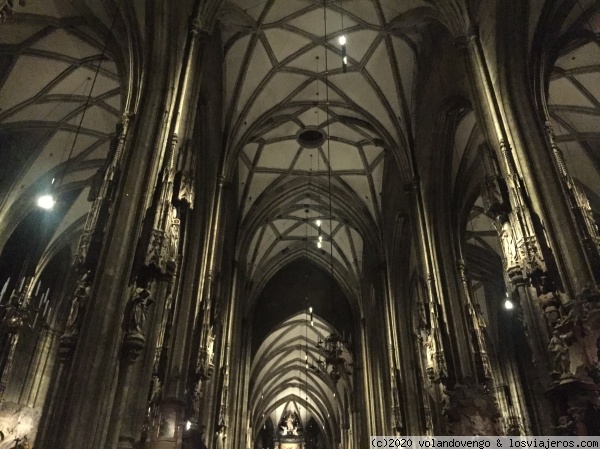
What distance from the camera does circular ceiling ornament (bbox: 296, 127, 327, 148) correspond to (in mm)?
19453

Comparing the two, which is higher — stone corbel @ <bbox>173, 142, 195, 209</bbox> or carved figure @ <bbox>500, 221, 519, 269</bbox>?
stone corbel @ <bbox>173, 142, 195, 209</bbox>

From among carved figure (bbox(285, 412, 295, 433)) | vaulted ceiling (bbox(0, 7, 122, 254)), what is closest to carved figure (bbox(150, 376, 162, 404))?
vaulted ceiling (bbox(0, 7, 122, 254))

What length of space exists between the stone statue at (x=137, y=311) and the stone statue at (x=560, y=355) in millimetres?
5664

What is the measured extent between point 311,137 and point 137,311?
13653 millimetres

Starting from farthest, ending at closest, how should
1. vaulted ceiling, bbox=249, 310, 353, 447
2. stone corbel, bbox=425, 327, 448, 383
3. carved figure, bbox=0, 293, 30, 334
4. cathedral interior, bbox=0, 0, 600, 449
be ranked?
1. vaulted ceiling, bbox=249, 310, 353, 447
2. stone corbel, bbox=425, 327, 448, 383
3. carved figure, bbox=0, 293, 30, 334
4. cathedral interior, bbox=0, 0, 600, 449

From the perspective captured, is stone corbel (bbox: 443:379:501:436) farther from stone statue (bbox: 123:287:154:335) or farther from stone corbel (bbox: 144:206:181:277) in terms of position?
stone statue (bbox: 123:287:154:335)

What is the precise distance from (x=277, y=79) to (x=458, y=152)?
6.29 metres

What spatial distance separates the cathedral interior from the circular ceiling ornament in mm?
131

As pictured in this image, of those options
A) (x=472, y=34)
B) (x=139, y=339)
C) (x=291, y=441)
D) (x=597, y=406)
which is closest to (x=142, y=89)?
(x=139, y=339)

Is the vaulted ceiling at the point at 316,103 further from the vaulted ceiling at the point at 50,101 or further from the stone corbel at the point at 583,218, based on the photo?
the stone corbel at the point at 583,218

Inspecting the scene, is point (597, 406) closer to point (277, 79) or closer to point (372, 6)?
point (372, 6)

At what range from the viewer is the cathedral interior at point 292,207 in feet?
24.0

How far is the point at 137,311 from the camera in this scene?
721 centimetres

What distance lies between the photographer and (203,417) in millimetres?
14312
